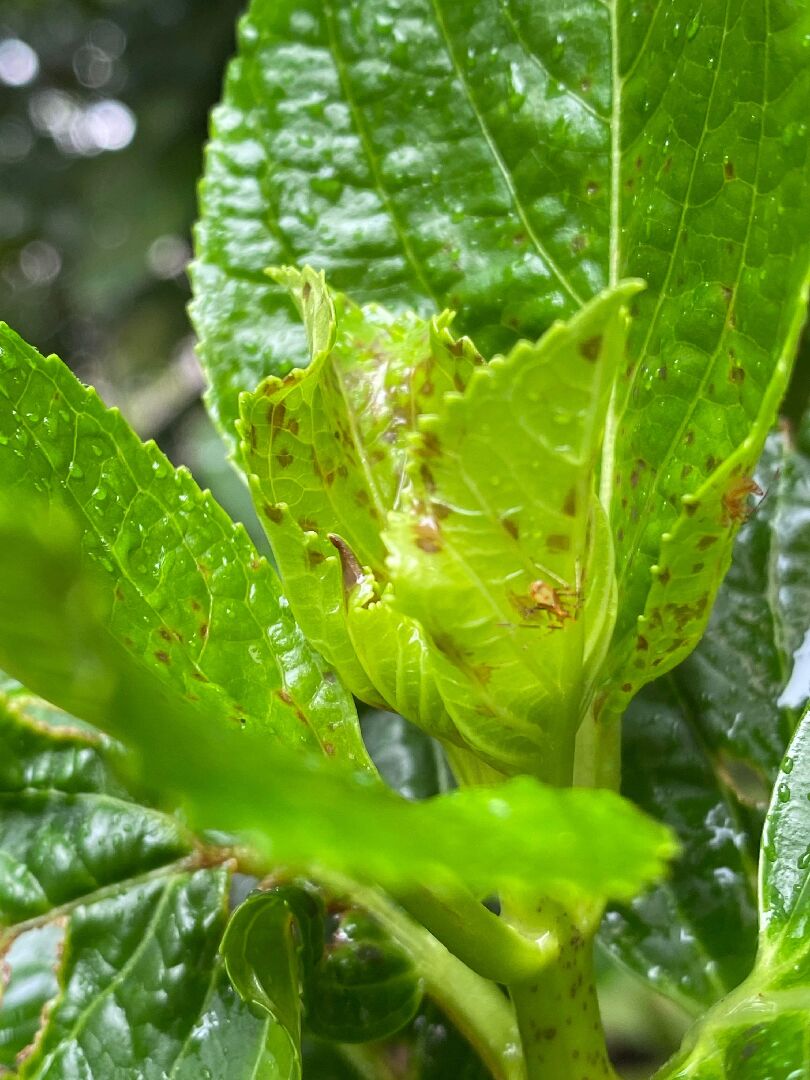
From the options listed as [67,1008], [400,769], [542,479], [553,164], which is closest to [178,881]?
[67,1008]

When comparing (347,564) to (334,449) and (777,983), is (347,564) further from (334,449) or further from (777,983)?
(777,983)

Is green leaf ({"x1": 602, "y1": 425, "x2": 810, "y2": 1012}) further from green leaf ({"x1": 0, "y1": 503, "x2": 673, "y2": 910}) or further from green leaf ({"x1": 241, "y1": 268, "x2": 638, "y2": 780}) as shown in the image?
green leaf ({"x1": 0, "y1": 503, "x2": 673, "y2": 910})

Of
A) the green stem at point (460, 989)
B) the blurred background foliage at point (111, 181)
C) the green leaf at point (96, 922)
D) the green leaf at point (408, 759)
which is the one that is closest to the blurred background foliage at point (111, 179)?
the blurred background foliage at point (111, 181)

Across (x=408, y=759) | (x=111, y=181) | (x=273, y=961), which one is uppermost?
(x=111, y=181)

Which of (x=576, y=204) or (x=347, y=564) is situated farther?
(x=576, y=204)

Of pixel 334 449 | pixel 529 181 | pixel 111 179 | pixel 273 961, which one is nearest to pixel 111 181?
pixel 111 179

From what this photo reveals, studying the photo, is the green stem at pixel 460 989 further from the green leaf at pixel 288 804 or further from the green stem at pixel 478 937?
the green leaf at pixel 288 804

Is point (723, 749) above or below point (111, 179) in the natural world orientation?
below

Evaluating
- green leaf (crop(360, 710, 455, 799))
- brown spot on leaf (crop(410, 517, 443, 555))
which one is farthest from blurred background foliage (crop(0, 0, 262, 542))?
brown spot on leaf (crop(410, 517, 443, 555))
